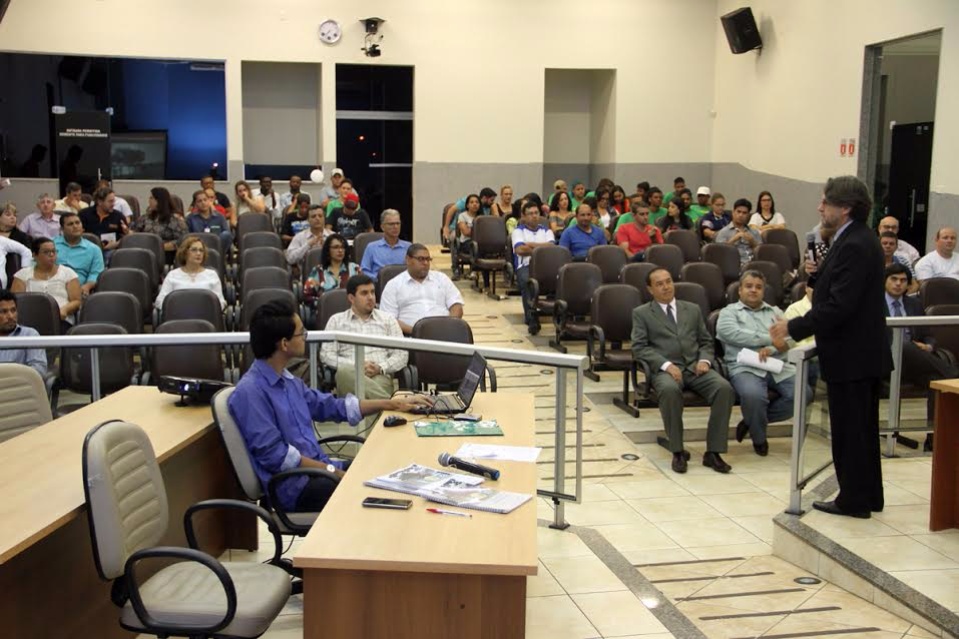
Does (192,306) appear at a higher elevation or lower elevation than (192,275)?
lower

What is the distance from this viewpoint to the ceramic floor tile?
4102mm

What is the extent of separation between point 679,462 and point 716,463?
0.81 feet

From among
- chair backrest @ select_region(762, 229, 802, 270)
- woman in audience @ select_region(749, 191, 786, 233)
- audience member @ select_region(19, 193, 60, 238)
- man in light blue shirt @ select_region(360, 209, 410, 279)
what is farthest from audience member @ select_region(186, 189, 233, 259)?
woman in audience @ select_region(749, 191, 786, 233)

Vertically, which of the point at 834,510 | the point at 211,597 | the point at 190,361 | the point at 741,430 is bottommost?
the point at 741,430

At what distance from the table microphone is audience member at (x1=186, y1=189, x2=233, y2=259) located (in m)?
7.96

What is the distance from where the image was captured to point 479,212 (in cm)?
1301

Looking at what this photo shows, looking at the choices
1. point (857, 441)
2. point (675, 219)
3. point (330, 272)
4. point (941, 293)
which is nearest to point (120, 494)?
point (857, 441)

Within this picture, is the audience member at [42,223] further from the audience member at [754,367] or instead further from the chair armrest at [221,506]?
the chair armrest at [221,506]

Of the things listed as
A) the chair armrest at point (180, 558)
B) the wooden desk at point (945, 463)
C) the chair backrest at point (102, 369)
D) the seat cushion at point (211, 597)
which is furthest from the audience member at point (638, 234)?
the chair armrest at point (180, 558)

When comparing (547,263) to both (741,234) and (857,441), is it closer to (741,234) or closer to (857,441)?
(741,234)

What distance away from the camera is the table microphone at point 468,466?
364 cm

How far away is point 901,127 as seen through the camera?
12336 mm

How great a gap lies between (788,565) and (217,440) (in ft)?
9.16

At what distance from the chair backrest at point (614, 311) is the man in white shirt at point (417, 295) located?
3.74 feet
